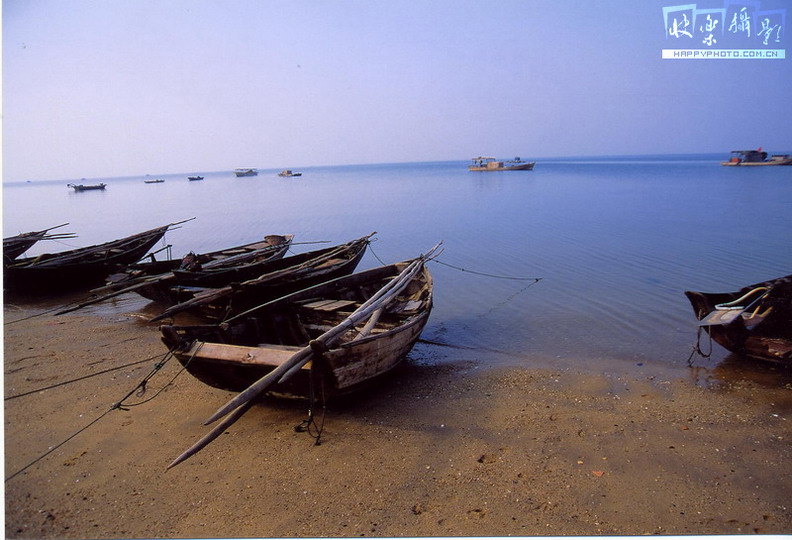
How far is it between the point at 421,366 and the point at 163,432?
108 inches

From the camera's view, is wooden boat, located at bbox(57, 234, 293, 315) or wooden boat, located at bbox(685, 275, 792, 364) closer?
wooden boat, located at bbox(685, 275, 792, 364)

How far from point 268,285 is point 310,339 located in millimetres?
1485

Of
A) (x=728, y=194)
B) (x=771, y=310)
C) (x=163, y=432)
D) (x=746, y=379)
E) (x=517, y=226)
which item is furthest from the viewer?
(x=728, y=194)

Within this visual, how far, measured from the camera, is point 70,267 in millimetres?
9062

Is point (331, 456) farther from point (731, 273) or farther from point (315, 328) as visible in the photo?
point (731, 273)

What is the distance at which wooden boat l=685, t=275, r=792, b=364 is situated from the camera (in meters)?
4.96

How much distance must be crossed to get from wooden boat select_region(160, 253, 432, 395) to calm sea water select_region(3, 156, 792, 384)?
1120 mm

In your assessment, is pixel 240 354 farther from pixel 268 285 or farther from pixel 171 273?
pixel 171 273

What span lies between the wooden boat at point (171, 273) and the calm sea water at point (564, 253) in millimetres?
3413

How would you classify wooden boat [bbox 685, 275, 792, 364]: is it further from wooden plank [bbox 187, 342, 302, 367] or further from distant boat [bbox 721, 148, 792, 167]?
distant boat [bbox 721, 148, 792, 167]

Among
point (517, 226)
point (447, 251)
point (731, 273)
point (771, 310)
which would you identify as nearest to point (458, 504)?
point (771, 310)

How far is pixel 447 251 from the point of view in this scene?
12.6 metres

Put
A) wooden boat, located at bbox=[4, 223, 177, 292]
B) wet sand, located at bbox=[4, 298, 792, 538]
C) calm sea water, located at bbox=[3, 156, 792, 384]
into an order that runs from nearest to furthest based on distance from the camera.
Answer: wet sand, located at bbox=[4, 298, 792, 538] < calm sea water, located at bbox=[3, 156, 792, 384] < wooden boat, located at bbox=[4, 223, 177, 292]

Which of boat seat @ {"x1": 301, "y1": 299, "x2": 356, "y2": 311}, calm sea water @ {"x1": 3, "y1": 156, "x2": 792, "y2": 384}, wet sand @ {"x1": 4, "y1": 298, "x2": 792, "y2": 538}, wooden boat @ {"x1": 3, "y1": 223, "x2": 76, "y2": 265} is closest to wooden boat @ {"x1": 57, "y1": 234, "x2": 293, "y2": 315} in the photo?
wet sand @ {"x1": 4, "y1": 298, "x2": 792, "y2": 538}
